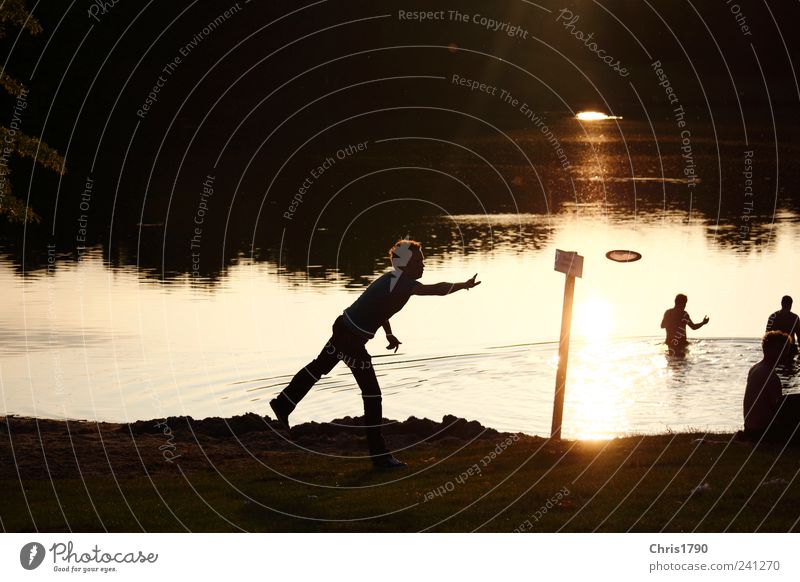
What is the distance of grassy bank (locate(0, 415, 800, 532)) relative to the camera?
14.8 metres

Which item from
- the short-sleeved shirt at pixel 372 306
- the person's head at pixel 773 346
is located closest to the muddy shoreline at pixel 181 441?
the short-sleeved shirt at pixel 372 306

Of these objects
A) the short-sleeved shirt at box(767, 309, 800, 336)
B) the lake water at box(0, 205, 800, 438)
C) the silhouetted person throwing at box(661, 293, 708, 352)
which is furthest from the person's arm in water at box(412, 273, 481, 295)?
the silhouetted person throwing at box(661, 293, 708, 352)

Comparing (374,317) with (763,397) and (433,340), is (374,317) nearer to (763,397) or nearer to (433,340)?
(763,397)

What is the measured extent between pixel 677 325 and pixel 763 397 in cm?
1056

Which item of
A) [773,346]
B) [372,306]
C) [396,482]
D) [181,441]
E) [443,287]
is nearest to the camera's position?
[443,287]

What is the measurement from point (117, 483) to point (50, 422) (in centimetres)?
499

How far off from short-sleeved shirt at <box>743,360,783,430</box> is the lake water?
3.96m

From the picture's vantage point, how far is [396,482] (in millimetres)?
16578

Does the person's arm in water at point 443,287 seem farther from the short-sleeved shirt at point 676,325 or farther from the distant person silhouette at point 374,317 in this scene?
the short-sleeved shirt at point 676,325

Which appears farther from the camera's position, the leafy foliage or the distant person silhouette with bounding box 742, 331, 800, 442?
the leafy foliage

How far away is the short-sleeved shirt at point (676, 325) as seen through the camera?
2802 centimetres

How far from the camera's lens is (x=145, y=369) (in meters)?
26.8

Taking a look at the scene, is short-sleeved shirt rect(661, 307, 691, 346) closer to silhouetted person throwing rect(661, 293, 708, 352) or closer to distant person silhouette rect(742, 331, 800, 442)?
silhouetted person throwing rect(661, 293, 708, 352)

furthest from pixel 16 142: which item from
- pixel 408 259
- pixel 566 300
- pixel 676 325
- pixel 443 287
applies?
pixel 676 325
